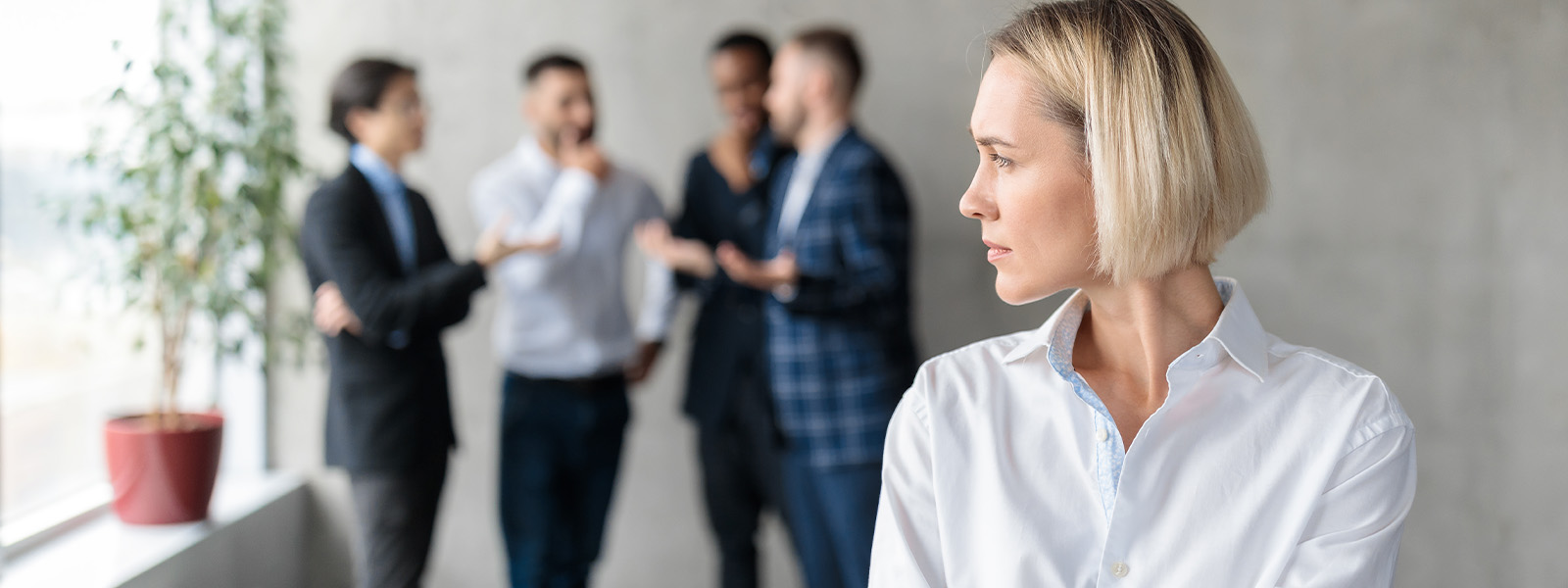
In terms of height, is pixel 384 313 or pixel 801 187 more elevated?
pixel 801 187

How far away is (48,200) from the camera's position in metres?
2.25

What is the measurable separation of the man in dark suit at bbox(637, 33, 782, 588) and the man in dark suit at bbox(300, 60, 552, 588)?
62 centimetres

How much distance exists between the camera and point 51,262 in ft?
8.09

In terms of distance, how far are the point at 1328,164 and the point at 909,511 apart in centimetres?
259

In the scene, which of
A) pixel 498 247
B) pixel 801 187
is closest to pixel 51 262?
pixel 498 247

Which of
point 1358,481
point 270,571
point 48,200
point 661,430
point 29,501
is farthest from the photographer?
point 661,430

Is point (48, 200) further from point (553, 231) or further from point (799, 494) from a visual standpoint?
point (799, 494)

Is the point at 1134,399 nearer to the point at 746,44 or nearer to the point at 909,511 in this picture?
the point at 909,511

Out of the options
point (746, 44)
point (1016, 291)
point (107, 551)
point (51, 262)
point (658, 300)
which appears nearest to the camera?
point (1016, 291)

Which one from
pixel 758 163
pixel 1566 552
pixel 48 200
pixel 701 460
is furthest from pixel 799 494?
pixel 1566 552

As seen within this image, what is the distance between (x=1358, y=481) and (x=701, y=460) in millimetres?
2102

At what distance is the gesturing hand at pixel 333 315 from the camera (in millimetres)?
2252

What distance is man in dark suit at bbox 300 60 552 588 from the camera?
7.32 feet

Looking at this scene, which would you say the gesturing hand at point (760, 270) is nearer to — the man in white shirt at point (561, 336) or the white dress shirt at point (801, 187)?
the white dress shirt at point (801, 187)
